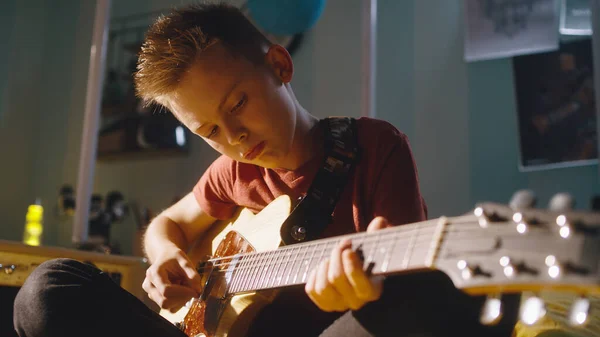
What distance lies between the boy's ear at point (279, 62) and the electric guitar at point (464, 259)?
0.80 feet

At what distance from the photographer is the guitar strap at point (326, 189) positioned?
88 centimetres

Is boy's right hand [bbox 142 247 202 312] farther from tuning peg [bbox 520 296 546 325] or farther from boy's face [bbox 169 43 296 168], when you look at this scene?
tuning peg [bbox 520 296 546 325]

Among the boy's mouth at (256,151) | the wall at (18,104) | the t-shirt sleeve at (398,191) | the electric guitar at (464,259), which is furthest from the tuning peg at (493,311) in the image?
the wall at (18,104)

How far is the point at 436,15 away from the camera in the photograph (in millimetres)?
1910

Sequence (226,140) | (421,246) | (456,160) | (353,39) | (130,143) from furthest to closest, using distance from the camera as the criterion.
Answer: (130,143), (353,39), (456,160), (226,140), (421,246)

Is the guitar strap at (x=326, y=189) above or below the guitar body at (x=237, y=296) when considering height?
above

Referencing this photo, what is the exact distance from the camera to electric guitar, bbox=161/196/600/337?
45 centimetres

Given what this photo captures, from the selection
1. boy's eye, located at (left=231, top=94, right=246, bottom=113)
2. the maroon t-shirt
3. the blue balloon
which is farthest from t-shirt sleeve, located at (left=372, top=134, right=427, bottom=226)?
the blue balloon

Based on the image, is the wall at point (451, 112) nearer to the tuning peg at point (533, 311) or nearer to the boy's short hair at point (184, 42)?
the boy's short hair at point (184, 42)

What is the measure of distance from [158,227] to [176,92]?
35cm

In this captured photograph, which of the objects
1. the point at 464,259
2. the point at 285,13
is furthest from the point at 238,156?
the point at 285,13

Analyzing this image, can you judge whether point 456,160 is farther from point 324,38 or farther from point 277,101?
point 277,101

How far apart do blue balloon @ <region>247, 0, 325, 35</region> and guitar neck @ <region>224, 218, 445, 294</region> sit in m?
0.94

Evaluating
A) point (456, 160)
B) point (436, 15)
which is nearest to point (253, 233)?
point (456, 160)
